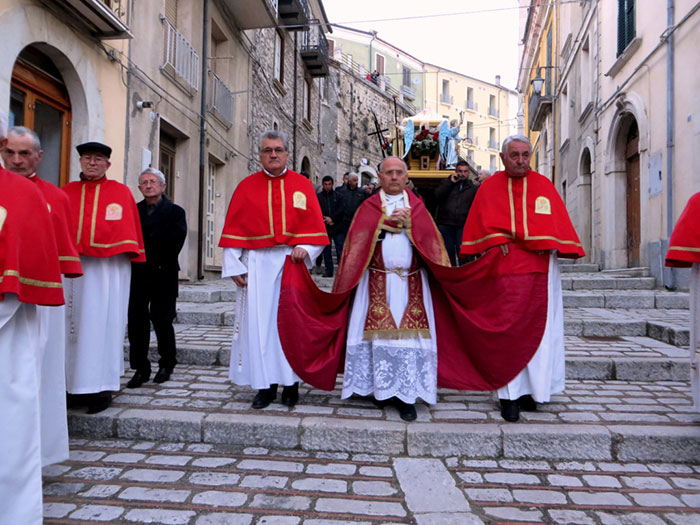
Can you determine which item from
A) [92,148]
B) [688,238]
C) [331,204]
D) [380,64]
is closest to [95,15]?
[92,148]

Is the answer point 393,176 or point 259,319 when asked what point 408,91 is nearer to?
point 393,176

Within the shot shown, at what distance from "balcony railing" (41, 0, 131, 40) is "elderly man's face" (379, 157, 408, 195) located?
471cm

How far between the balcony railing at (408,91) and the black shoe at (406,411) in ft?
119

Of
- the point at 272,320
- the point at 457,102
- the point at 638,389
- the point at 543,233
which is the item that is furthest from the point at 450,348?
the point at 457,102

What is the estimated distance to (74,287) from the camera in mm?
4035

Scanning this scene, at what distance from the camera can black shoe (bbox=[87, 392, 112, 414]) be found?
3994mm

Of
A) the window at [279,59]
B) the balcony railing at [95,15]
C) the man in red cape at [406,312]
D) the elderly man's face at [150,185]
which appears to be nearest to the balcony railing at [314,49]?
the window at [279,59]

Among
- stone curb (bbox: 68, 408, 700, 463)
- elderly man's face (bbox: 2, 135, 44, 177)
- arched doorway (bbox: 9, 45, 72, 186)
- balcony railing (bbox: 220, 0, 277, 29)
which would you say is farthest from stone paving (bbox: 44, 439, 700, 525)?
balcony railing (bbox: 220, 0, 277, 29)

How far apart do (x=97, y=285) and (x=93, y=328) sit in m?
0.32

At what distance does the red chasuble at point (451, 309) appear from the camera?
13.0 ft

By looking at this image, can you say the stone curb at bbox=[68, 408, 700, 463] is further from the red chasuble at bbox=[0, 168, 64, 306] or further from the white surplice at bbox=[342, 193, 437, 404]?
the red chasuble at bbox=[0, 168, 64, 306]

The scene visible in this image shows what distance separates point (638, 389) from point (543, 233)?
1.80 metres

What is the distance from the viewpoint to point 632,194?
11.6 m

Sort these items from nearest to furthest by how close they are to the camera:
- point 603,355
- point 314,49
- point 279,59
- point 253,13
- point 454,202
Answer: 1. point 603,355
2. point 454,202
3. point 253,13
4. point 279,59
5. point 314,49
